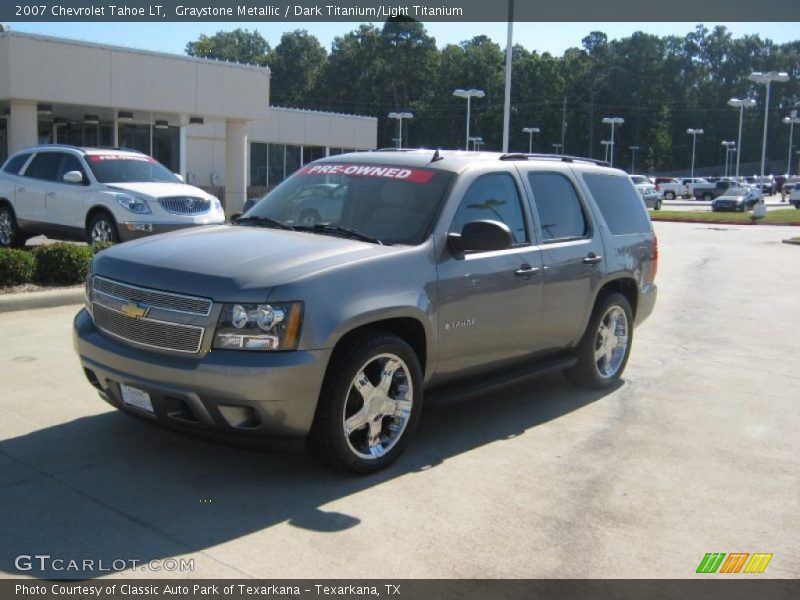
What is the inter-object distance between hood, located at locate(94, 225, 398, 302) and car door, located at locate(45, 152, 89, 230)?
8.66 meters

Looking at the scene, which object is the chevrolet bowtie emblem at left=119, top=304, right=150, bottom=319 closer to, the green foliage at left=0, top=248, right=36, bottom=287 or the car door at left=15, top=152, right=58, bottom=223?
the green foliage at left=0, top=248, right=36, bottom=287

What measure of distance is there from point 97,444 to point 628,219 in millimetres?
4779

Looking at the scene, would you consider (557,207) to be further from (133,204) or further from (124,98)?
(124,98)

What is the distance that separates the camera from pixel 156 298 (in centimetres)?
464

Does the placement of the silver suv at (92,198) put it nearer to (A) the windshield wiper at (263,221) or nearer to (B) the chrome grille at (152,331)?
(A) the windshield wiper at (263,221)

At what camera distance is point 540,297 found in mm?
6141

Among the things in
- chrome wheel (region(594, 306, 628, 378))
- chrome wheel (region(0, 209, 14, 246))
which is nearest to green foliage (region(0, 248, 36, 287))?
chrome wheel (region(0, 209, 14, 246))

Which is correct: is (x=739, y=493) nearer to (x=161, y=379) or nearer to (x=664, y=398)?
(x=664, y=398)

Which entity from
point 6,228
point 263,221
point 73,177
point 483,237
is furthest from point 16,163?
point 483,237

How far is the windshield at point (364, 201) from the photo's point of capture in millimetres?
5477

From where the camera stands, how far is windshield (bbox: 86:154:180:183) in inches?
531

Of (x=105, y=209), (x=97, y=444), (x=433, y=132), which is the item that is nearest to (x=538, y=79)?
(x=433, y=132)

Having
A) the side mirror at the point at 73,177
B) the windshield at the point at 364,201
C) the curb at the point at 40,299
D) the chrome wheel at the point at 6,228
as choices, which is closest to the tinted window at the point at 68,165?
the side mirror at the point at 73,177

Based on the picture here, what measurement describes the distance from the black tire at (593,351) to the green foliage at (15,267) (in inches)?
247
